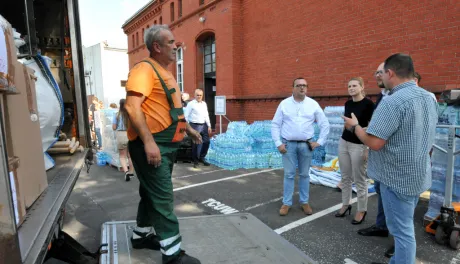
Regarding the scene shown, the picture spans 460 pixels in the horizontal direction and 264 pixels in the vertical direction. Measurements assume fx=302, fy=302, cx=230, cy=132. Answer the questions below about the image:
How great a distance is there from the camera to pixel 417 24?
625 centimetres

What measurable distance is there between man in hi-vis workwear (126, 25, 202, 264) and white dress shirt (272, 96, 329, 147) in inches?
89.9

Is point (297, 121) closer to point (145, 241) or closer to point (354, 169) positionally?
point (354, 169)

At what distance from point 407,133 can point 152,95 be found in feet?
6.78

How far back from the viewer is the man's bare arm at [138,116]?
2227 mm

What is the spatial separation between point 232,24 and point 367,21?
5.30 m

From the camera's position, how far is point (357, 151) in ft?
13.1

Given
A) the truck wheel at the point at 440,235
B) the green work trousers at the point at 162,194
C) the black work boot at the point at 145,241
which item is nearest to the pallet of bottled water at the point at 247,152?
the truck wheel at the point at 440,235

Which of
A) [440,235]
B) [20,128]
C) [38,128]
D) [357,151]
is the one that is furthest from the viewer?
[357,151]

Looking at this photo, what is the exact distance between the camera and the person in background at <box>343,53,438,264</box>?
243 cm

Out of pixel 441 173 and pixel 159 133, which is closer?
pixel 159 133

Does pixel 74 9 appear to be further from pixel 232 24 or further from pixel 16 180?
pixel 232 24

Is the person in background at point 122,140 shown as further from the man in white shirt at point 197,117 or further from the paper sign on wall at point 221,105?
the paper sign on wall at point 221,105

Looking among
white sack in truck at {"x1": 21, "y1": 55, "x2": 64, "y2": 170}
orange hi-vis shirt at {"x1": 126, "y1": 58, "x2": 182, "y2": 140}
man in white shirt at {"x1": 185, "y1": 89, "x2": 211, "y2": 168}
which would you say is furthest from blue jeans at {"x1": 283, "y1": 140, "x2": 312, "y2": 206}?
man in white shirt at {"x1": 185, "y1": 89, "x2": 211, "y2": 168}

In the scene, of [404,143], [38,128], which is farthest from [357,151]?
[38,128]
